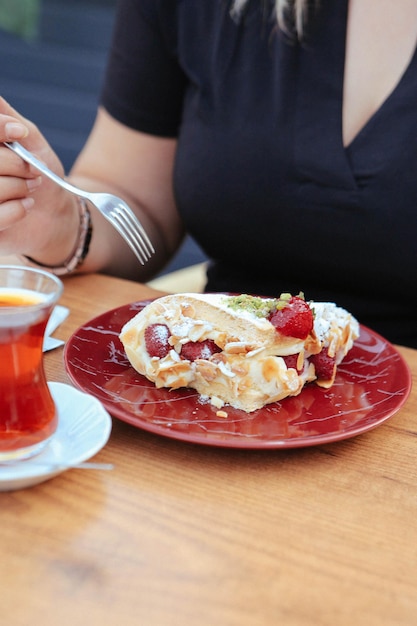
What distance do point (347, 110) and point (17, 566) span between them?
858 mm

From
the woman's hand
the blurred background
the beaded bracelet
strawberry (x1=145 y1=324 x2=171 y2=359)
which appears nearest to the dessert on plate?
strawberry (x1=145 y1=324 x2=171 y2=359)

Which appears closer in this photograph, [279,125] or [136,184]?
[279,125]

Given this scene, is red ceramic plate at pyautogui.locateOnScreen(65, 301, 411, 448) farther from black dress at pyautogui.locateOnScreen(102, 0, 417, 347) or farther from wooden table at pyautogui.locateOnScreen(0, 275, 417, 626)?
black dress at pyautogui.locateOnScreen(102, 0, 417, 347)

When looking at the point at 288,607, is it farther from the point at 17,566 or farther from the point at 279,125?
the point at 279,125

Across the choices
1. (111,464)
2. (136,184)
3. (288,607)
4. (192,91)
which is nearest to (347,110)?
(192,91)

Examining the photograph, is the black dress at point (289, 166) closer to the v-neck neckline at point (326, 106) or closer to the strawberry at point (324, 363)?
the v-neck neckline at point (326, 106)

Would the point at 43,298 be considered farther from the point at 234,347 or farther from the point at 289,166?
the point at 289,166

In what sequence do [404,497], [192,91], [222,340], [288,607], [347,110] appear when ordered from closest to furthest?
[288,607] < [404,497] < [222,340] < [347,110] < [192,91]

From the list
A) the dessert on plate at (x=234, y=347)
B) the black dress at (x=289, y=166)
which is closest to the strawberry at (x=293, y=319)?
the dessert on plate at (x=234, y=347)

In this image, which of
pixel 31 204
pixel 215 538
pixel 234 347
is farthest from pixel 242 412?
pixel 31 204

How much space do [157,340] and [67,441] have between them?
0.18 meters

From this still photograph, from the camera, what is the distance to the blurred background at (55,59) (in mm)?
4668

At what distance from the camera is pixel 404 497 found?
69 centimetres

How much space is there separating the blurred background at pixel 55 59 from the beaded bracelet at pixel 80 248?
347 cm
